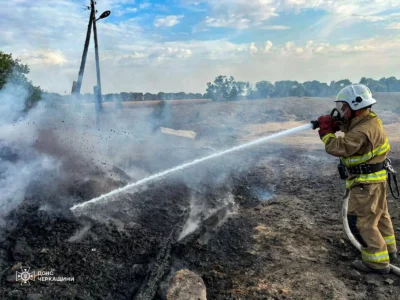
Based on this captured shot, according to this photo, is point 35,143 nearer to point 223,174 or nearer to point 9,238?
point 9,238

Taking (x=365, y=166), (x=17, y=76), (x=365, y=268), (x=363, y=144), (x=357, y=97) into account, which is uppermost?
(x=17, y=76)

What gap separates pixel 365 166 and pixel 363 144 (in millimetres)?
280

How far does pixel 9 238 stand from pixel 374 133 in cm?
499

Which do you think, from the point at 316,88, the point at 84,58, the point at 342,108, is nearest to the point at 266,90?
the point at 316,88

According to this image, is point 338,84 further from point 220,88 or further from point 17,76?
point 17,76

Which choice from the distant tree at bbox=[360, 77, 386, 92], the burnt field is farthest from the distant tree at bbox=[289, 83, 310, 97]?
the burnt field

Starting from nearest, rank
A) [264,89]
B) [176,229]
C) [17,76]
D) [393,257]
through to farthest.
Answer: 1. [393,257]
2. [176,229]
3. [17,76]
4. [264,89]

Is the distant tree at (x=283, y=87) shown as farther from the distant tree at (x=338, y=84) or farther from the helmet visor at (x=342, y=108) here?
the helmet visor at (x=342, y=108)

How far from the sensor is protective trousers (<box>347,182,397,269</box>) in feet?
12.0

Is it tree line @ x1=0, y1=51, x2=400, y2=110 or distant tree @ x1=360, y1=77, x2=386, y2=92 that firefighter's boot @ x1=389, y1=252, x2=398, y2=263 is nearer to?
tree line @ x1=0, y1=51, x2=400, y2=110

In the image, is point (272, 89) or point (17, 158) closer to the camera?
point (17, 158)

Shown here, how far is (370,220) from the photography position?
371cm

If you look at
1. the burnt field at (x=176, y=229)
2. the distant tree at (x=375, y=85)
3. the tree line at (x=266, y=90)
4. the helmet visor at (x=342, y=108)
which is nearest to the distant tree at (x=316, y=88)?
the tree line at (x=266, y=90)

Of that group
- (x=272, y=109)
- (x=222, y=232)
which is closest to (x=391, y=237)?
(x=222, y=232)
